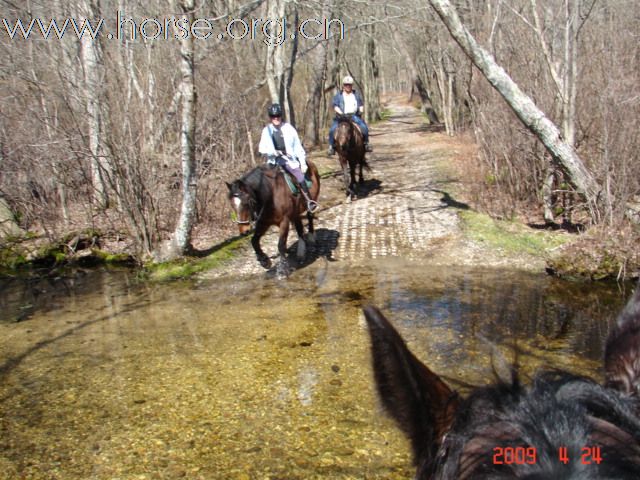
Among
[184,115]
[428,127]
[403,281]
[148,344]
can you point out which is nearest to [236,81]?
[184,115]

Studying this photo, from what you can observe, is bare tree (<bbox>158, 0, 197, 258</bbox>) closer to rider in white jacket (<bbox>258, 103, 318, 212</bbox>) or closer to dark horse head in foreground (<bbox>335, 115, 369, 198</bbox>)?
rider in white jacket (<bbox>258, 103, 318, 212</bbox>)

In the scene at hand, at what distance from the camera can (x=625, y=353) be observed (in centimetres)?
180

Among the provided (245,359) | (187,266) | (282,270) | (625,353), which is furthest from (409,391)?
(187,266)

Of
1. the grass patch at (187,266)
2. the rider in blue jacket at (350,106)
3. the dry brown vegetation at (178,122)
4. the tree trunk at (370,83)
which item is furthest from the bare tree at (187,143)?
the tree trunk at (370,83)

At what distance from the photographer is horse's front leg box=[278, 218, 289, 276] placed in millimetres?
8766

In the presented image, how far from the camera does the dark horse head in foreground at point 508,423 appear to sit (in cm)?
104

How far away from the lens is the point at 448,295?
24.5 ft

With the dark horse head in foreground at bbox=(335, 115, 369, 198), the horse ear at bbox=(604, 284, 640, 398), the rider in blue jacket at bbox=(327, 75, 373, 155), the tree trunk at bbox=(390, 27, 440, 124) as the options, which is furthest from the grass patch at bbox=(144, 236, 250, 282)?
the tree trunk at bbox=(390, 27, 440, 124)

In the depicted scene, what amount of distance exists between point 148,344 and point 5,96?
6517 mm

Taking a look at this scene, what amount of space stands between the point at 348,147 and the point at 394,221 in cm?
308

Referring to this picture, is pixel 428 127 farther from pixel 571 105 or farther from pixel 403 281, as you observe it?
pixel 403 281

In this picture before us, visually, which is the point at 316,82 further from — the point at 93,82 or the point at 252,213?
the point at 252,213
